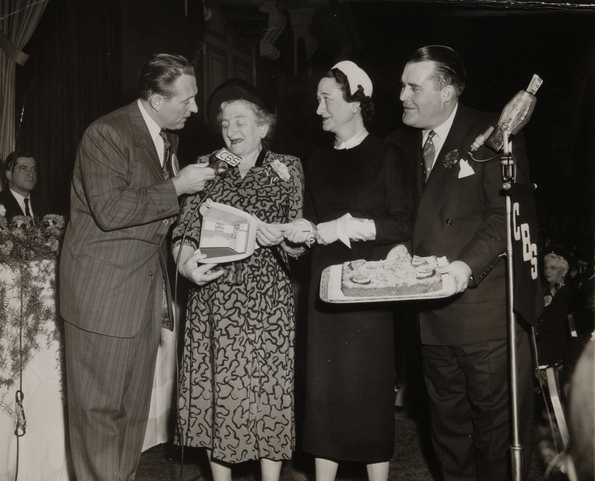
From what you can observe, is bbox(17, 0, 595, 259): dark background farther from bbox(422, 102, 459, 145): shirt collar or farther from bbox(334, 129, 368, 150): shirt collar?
bbox(422, 102, 459, 145): shirt collar

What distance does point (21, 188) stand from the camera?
18.6ft

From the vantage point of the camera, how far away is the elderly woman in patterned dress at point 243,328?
2791 mm

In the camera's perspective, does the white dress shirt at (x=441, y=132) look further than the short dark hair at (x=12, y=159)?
No

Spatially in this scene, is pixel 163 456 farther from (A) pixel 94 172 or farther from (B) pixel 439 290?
(B) pixel 439 290

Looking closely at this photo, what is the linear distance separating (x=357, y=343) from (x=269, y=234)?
23.0 inches

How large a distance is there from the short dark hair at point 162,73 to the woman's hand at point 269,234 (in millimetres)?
674

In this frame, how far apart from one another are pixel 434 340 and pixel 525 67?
440cm

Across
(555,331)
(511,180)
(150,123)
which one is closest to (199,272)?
(150,123)

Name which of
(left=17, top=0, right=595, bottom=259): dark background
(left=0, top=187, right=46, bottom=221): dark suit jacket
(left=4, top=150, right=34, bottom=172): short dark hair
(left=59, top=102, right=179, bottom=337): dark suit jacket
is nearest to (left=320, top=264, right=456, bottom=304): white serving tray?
(left=59, top=102, right=179, bottom=337): dark suit jacket

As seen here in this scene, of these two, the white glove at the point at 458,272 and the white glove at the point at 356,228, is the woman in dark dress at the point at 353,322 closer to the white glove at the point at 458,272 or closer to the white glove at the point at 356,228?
the white glove at the point at 356,228

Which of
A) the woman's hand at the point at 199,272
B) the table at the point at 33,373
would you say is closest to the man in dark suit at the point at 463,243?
the woman's hand at the point at 199,272

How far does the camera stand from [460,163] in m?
2.59

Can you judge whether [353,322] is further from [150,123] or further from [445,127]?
[150,123]

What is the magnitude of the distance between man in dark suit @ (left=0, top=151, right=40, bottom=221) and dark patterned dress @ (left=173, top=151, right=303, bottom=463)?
3.34 meters
